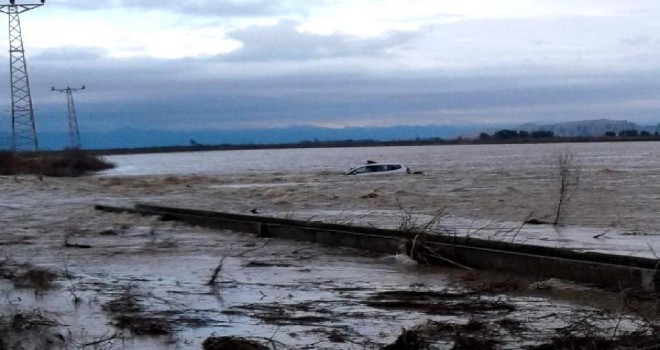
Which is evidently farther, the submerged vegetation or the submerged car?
the submerged vegetation

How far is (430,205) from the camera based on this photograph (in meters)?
29.8

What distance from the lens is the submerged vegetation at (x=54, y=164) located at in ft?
200

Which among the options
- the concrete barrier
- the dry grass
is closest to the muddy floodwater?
the concrete barrier

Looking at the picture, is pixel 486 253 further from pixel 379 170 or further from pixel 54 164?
pixel 54 164

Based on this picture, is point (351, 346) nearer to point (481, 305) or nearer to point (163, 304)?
point (481, 305)

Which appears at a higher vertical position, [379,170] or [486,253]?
[486,253]

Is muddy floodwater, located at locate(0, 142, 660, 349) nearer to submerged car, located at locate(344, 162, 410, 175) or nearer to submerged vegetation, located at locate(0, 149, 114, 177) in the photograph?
submerged car, located at locate(344, 162, 410, 175)

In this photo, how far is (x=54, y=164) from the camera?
3137 inches

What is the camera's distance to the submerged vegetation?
6084cm

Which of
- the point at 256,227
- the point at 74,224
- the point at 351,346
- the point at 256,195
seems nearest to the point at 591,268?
the point at 351,346

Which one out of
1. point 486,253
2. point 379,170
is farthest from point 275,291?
point 379,170

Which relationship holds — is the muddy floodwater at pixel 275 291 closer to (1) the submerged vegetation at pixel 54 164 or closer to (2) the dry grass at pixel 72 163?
(1) the submerged vegetation at pixel 54 164

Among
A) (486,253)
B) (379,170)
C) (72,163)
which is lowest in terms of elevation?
(379,170)

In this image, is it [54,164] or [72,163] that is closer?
[54,164]
